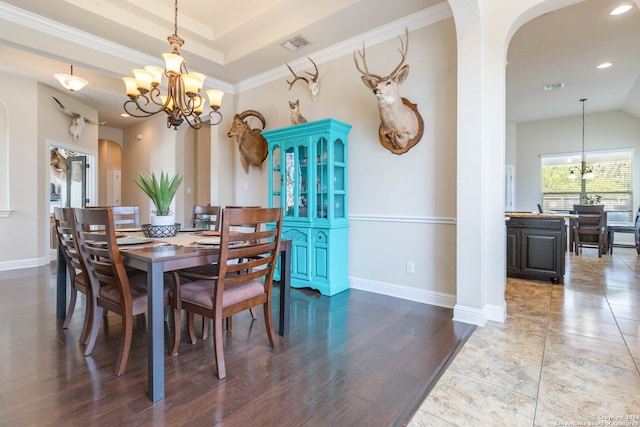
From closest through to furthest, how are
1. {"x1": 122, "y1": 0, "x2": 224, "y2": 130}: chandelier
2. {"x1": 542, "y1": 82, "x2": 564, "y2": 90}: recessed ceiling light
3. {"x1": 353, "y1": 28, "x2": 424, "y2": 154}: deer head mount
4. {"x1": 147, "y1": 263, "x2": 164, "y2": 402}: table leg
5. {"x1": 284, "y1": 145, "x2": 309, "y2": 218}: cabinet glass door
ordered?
1. {"x1": 147, "y1": 263, "x2": 164, "y2": 402}: table leg
2. {"x1": 122, "y1": 0, "x2": 224, "y2": 130}: chandelier
3. {"x1": 353, "y1": 28, "x2": 424, "y2": 154}: deer head mount
4. {"x1": 284, "y1": 145, "x2": 309, "y2": 218}: cabinet glass door
5. {"x1": 542, "y1": 82, "x2": 564, "y2": 90}: recessed ceiling light

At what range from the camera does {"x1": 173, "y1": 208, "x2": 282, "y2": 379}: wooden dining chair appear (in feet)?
5.80

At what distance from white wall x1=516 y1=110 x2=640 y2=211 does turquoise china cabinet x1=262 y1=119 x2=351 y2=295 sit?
671 centimetres

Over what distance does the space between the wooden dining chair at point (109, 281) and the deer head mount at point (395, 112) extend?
234 centimetres

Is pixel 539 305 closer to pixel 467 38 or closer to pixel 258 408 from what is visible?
pixel 467 38

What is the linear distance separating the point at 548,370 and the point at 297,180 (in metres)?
2.80

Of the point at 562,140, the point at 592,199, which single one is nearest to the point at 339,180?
the point at 562,140

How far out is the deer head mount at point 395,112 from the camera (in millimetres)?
2885

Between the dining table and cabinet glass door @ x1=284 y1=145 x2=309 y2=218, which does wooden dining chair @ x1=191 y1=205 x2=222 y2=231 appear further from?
the dining table

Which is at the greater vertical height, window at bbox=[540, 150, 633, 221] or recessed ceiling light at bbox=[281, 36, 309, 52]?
recessed ceiling light at bbox=[281, 36, 309, 52]

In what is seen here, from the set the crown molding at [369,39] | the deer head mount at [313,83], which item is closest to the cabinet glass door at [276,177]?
the deer head mount at [313,83]

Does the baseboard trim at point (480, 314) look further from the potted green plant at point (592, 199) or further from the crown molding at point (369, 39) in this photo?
the potted green plant at point (592, 199)

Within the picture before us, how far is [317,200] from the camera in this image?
3562 millimetres

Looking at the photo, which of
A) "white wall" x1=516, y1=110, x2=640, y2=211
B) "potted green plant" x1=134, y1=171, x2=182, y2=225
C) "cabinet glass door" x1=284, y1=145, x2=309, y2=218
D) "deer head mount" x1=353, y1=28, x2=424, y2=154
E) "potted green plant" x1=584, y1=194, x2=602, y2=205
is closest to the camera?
"potted green plant" x1=134, y1=171, x2=182, y2=225

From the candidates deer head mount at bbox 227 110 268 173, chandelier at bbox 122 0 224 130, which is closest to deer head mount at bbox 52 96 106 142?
deer head mount at bbox 227 110 268 173
